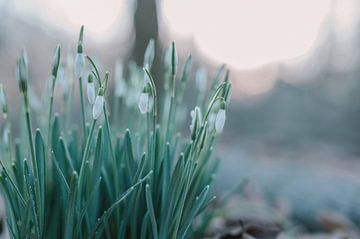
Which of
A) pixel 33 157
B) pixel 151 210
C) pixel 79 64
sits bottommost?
pixel 151 210

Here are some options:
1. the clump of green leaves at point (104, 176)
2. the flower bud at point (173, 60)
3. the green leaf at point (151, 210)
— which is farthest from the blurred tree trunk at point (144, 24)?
the green leaf at point (151, 210)

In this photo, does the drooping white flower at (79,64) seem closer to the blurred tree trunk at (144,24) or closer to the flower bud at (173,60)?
the flower bud at (173,60)

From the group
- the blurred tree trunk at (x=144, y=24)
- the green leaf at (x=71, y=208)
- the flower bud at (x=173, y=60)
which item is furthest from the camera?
the blurred tree trunk at (x=144, y=24)

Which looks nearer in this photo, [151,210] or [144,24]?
[151,210]

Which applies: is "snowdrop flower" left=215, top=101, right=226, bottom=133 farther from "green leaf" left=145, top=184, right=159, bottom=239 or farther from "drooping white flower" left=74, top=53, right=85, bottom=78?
"drooping white flower" left=74, top=53, right=85, bottom=78

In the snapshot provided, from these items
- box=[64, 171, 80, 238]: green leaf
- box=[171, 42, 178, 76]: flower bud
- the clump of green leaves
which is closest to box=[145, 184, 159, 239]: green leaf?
the clump of green leaves

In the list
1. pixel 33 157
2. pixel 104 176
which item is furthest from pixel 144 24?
pixel 33 157

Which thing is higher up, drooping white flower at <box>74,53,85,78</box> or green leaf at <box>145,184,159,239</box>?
drooping white flower at <box>74,53,85,78</box>

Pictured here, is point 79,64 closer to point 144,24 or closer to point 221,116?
point 221,116

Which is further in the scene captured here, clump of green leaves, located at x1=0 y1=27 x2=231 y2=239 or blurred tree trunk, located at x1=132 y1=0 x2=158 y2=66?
blurred tree trunk, located at x1=132 y1=0 x2=158 y2=66

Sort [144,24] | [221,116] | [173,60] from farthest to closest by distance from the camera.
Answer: [144,24] < [173,60] < [221,116]

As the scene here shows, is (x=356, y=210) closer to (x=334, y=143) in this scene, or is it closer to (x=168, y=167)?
(x=168, y=167)

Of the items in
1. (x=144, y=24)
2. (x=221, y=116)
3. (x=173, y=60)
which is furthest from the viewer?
(x=144, y=24)
